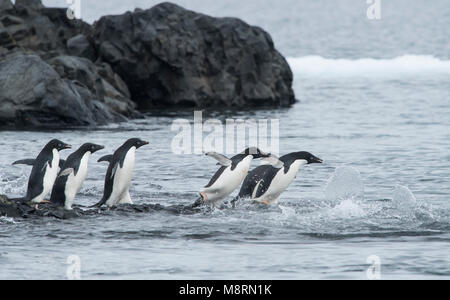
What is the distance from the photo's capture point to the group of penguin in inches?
525

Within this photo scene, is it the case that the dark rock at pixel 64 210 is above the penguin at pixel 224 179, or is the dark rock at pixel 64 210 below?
below

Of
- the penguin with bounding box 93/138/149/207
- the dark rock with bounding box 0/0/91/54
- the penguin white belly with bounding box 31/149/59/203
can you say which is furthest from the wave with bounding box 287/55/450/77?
the penguin white belly with bounding box 31/149/59/203

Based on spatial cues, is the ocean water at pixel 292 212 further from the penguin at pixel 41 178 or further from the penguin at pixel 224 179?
the penguin at pixel 41 178

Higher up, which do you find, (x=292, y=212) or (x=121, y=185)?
(x=121, y=185)

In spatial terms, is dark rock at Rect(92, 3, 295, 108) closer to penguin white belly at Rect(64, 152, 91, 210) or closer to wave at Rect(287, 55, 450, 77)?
wave at Rect(287, 55, 450, 77)

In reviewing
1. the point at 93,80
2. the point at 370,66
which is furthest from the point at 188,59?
the point at 370,66

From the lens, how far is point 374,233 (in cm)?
1166

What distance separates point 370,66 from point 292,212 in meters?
39.2

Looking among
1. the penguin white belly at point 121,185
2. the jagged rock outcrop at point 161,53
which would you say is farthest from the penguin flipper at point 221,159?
the jagged rock outcrop at point 161,53

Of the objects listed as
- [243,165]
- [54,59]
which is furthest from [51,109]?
[243,165]

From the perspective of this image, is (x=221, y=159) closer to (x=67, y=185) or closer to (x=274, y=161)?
(x=274, y=161)

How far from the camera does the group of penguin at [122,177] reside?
1334 cm

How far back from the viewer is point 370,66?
51281mm

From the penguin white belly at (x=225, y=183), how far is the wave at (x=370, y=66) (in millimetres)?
31496
